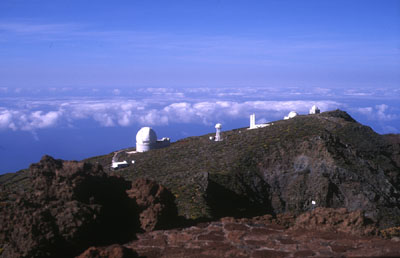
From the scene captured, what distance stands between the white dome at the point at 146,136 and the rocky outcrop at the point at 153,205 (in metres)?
22.9

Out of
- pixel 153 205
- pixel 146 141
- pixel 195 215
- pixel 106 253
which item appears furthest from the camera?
pixel 146 141

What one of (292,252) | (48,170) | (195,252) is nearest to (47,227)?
(48,170)

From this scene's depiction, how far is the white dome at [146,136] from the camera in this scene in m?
35.4

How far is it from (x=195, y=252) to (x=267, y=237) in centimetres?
218

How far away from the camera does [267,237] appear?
10.7 m

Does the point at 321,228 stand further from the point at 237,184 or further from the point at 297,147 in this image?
the point at 297,147

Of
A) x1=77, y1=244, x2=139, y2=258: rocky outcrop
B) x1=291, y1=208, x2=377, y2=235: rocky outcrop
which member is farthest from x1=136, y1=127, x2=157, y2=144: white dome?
x1=77, y1=244, x2=139, y2=258: rocky outcrop

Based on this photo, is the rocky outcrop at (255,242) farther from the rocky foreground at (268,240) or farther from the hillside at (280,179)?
the hillside at (280,179)

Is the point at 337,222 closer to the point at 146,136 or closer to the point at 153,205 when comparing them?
the point at 153,205

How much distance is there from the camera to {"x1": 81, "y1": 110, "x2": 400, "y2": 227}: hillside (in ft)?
57.4

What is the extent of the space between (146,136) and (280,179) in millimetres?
17418

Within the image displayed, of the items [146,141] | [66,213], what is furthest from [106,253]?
[146,141]

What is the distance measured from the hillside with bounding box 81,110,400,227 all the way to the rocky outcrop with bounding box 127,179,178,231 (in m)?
1.95

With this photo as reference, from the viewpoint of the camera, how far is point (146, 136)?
35.5 m
